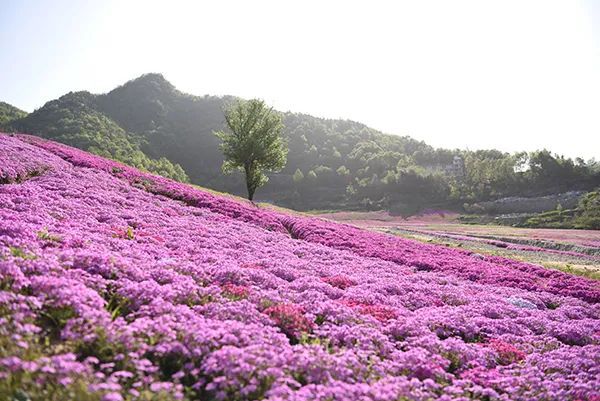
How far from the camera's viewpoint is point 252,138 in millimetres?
55000

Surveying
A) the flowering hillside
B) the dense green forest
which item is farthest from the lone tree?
the dense green forest

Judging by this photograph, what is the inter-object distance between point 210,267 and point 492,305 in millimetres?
10747

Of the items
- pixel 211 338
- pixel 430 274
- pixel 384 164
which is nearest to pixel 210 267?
pixel 211 338

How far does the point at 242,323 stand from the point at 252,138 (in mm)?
47930

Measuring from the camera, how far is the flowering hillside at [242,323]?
6406mm

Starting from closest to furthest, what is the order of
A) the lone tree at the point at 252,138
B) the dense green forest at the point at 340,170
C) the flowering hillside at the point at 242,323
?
the flowering hillside at the point at 242,323 → the lone tree at the point at 252,138 → the dense green forest at the point at 340,170

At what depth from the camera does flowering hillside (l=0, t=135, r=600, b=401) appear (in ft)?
21.0

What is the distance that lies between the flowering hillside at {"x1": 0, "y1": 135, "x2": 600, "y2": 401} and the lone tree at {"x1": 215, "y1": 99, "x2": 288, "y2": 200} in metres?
34.7

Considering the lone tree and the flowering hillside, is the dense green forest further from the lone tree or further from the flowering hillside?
the flowering hillside

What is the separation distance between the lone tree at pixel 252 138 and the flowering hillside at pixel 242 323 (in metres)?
34.7

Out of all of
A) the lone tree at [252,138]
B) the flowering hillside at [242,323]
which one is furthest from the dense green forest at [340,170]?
the flowering hillside at [242,323]

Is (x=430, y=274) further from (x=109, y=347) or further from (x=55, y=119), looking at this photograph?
(x=55, y=119)

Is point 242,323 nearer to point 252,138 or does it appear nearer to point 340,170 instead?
point 252,138

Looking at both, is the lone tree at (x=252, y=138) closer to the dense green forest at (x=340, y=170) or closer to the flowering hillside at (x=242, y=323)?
the flowering hillside at (x=242, y=323)
